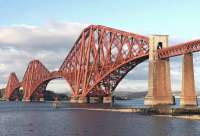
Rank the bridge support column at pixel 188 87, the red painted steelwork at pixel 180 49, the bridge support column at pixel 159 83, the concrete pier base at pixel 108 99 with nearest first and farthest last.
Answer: the bridge support column at pixel 188 87 < the red painted steelwork at pixel 180 49 < the bridge support column at pixel 159 83 < the concrete pier base at pixel 108 99

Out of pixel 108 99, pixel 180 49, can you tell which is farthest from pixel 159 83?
pixel 108 99

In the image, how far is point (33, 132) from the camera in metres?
73.6

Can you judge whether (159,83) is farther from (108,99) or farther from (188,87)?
(108,99)

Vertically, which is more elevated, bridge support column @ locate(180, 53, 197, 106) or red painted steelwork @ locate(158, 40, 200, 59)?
red painted steelwork @ locate(158, 40, 200, 59)

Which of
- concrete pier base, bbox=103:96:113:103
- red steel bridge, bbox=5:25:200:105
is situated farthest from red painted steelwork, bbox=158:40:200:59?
concrete pier base, bbox=103:96:113:103

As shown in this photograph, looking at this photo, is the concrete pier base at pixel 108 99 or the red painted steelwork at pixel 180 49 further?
the concrete pier base at pixel 108 99

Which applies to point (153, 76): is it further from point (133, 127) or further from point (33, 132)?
point (33, 132)

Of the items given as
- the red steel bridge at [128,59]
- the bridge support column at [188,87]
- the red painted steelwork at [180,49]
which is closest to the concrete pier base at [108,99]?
the red steel bridge at [128,59]

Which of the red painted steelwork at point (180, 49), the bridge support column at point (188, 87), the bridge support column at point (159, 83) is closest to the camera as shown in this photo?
the bridge support column at point (188, 87)

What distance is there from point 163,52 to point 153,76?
7607mm

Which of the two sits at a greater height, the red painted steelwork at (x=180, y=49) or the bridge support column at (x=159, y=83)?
the red painted steelwork at (x=180, y=49)

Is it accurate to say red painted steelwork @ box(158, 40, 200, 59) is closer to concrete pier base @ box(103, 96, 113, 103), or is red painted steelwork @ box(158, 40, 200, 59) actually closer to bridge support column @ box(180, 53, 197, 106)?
bridge support column @ box(180, 53, 197, 106)

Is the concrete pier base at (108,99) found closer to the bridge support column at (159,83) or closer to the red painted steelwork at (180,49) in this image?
the bridge support column at (159,83)

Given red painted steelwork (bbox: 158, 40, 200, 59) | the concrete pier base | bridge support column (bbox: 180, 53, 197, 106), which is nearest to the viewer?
bridge support column (bbox: 180, 53, 197, 106)
